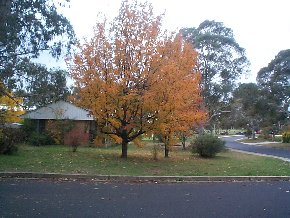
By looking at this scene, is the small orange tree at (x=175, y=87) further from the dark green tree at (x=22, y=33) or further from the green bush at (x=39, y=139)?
the green bush at (x=39, y=139)

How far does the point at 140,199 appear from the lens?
30.5 ft

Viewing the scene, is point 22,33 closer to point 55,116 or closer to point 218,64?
point 55,116

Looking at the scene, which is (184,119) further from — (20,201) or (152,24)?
(20,201)

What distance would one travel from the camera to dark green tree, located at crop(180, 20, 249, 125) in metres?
41.7

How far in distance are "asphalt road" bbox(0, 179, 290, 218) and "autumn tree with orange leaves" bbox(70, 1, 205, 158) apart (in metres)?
5.18

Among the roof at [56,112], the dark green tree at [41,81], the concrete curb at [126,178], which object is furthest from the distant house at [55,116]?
the concrete curb at [126,178]

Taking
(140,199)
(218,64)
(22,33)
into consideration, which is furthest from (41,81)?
(218,64)

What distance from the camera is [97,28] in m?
17.3

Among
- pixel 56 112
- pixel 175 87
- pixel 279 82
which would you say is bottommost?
pixel 56 112

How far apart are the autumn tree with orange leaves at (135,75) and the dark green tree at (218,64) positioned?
24443 millimetres

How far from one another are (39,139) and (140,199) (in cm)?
2104

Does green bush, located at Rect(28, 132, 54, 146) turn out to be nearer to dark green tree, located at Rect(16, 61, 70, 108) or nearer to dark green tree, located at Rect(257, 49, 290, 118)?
dark green tree, located at Rect(16, 61, 70, 108)

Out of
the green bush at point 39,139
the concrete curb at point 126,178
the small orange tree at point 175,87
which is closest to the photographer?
the concrete curb at point 126,178

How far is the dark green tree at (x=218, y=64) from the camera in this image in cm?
4172
